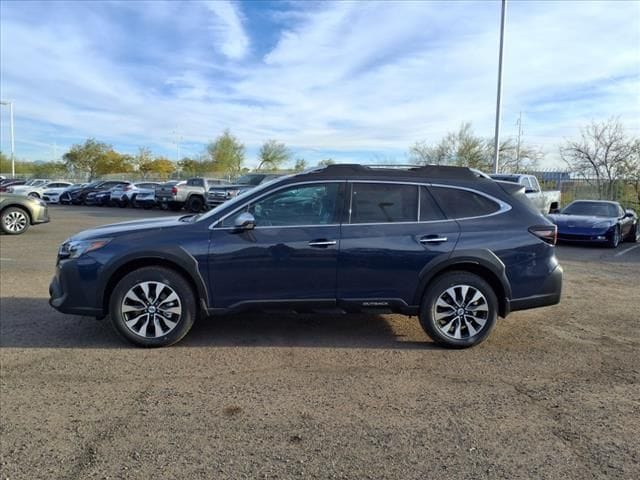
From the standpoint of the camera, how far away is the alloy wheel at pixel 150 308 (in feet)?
15.4

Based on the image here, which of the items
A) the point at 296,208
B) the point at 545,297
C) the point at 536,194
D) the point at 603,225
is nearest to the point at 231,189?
the point at 536,194

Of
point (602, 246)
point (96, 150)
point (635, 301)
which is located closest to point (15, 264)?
point (635, 301)

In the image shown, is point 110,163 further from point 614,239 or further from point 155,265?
point 155,265

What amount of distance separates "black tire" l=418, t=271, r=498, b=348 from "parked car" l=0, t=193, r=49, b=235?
500 inches

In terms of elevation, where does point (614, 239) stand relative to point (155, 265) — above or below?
below

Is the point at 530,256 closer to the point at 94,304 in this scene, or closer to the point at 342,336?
the point at 342,336

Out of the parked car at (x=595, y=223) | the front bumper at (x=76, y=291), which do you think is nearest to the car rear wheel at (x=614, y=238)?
the parked car at (x=595, y=223)

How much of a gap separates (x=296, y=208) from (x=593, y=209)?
42.3ft

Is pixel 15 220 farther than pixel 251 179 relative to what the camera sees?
No

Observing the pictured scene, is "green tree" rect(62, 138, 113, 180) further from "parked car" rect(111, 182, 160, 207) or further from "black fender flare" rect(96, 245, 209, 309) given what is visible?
"black fender flare" rect(96, 245, 209, 309)

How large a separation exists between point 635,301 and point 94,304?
6.95 m

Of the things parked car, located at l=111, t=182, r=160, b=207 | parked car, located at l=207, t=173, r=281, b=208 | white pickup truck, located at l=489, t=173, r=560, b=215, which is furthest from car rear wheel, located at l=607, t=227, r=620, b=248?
parked car, located at l=111, t=182, r=160, b=207

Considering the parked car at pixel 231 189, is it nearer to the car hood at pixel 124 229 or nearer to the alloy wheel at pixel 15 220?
the alloy wheel at pixel 15 220

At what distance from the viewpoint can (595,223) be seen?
43.6ft
